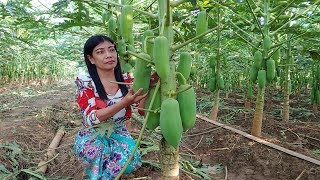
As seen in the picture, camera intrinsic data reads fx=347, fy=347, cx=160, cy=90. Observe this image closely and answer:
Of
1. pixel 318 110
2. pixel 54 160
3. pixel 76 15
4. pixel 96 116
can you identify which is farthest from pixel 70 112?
pixel 318 110

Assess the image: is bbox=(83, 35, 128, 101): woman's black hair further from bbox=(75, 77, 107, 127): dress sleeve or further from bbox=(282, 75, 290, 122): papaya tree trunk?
bbox=(282, 75, 290, 122): papaya tree trunk

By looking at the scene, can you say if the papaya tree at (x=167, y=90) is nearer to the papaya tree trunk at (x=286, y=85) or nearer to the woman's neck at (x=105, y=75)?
the woman's neck at (x=105, y=75)

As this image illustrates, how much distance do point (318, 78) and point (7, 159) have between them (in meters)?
4.88

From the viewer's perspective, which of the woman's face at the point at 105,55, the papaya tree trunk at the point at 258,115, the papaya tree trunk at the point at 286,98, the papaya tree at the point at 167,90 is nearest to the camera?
the papaya tree at the point at 167,90

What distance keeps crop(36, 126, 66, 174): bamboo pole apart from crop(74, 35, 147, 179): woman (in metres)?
0.70

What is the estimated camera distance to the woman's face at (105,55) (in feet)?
8.23

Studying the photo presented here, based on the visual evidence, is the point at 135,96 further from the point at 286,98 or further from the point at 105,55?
the point at 286,98

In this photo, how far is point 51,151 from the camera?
3.87 meters

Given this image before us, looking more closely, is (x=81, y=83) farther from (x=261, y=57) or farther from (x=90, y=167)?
(x=261, y=57)

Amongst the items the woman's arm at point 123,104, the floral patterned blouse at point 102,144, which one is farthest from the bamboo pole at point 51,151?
the woman's arm at point 123,104

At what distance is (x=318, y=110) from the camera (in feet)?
22.1

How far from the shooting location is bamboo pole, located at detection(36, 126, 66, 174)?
3.35 meters

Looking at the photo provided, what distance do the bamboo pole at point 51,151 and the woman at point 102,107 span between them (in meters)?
0.70

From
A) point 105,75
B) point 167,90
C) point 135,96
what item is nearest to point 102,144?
point 105,75
